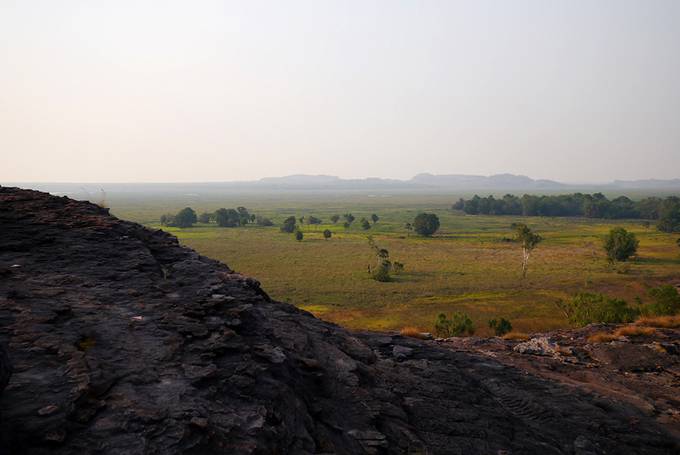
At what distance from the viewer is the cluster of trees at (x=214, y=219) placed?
132625 millimetres

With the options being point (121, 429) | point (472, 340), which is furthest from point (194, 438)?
point (472, 340)

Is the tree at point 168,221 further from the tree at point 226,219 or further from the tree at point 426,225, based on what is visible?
the tree at point 426,225

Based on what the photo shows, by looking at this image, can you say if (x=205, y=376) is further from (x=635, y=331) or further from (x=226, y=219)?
(x=226, y=219)

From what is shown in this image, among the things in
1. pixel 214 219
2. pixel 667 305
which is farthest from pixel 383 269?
pixel 214 219

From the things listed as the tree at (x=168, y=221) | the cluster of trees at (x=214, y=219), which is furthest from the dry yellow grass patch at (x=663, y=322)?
the tree at (x=168, y=221)

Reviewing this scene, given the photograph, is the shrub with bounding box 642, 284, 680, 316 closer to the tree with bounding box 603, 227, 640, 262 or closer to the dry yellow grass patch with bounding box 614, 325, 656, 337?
the dry yellow grass patch with bounding box 614, 325, 656, 337

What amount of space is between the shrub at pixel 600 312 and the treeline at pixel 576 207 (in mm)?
159077

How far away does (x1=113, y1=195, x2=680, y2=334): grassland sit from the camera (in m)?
45.8

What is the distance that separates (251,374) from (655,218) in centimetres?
19654

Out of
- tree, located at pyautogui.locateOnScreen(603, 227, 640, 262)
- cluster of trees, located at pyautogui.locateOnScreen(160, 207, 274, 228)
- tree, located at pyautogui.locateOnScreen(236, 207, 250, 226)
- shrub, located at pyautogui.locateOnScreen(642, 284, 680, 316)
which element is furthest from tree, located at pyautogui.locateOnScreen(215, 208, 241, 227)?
shrub, located at pyautogui.locateOnScreen(642, 284, 680, 316)

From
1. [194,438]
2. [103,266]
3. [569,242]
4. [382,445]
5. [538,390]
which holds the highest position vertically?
[103,266]

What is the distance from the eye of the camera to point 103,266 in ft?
35.4

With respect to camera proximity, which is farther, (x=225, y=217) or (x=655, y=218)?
(x=655, y=218)

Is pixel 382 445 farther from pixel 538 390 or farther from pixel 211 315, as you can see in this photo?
pixel 538 390
